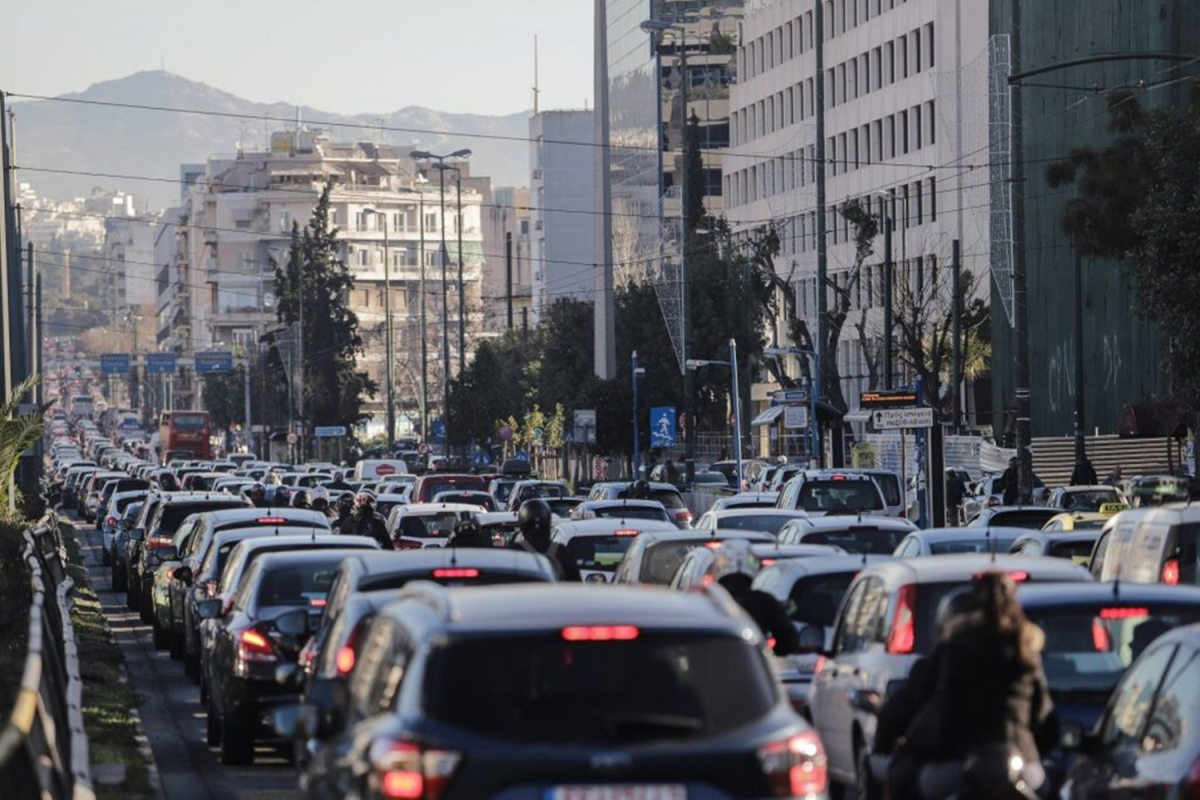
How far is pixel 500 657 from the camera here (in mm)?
8484

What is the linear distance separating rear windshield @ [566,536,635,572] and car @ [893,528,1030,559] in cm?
396

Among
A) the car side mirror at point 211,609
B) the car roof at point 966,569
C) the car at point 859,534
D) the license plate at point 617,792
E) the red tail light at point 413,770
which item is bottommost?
the car side mirror at point 211,609

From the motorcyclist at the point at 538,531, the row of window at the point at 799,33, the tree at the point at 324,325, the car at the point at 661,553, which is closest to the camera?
the motorcyclist at the point at 538,531

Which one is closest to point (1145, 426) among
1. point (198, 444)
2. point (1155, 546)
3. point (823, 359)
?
point (823, 359)

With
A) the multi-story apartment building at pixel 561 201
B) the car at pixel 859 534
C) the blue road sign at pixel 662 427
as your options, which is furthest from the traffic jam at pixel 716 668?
the multi-story apartment building at pixel 561 201

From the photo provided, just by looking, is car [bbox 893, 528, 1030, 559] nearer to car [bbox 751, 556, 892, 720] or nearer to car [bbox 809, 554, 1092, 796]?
car [bbox 751, 556, 892, 720]

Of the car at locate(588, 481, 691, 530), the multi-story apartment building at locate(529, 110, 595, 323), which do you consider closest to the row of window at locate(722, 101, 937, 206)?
the car at locate(588, 481, 691, 530)

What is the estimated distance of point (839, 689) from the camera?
14.0m

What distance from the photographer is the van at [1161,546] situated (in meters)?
18.2

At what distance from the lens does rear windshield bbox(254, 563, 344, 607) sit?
18250 mm

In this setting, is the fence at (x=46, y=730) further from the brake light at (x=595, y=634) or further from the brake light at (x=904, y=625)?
the brake light at (x=904, y=625)

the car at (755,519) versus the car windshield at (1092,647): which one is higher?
the car windshield at (1092,647)

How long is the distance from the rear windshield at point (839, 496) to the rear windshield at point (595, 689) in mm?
26970

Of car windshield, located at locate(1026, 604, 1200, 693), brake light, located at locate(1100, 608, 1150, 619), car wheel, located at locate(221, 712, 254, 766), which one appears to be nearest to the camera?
brake light, located at locate(1100, 608, 1150, 619)
